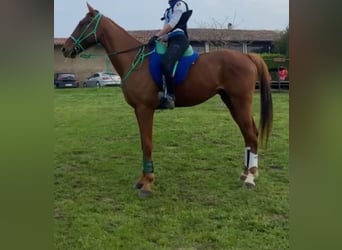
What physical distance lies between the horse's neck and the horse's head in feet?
0.29

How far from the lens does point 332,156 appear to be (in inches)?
25.2

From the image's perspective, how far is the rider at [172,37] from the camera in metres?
2.43

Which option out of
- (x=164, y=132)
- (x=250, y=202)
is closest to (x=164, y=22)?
(x=250, y=202)

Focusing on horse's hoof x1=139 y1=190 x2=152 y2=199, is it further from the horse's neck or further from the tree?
the tree

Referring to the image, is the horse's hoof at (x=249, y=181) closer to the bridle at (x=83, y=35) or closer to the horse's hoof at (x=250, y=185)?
the horse's hoof at (x=250, y=185)

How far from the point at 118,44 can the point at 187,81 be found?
509 millimetres

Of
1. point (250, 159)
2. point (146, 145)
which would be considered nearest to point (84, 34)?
point (146, 145)

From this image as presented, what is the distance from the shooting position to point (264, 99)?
275cm

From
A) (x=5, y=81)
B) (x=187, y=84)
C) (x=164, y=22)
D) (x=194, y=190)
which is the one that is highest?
Result: (x=164, y=22)

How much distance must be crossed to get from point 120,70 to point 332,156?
2.21 m

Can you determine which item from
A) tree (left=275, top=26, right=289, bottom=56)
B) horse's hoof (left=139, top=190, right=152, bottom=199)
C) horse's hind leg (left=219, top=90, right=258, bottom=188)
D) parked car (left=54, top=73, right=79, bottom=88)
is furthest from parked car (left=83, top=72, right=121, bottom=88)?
horse's hoof (left=139, top=190, right=152, bottom=199)

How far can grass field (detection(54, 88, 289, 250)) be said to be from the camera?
1.79 meters

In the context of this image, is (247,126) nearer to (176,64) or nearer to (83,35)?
(176,64)

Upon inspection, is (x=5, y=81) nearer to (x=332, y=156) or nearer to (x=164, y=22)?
(x=332, y=156)
